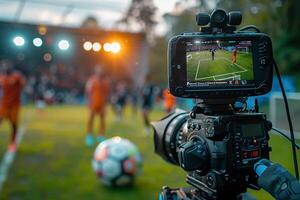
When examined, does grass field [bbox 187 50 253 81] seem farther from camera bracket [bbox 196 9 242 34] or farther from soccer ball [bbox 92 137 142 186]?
soccer ball [bbox 92 137 142 186]

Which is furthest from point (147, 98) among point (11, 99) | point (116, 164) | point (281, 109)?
point (116, 164)

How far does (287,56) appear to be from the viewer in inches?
672

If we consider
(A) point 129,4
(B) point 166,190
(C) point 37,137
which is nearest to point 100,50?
(A) point 129,4

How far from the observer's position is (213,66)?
159cm

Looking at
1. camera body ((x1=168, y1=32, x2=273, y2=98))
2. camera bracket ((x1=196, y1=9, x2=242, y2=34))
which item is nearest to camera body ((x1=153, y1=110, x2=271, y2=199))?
camera body ((x1=168, y1=32, x2=273, y2=98))

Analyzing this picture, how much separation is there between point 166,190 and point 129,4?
1.96 metres

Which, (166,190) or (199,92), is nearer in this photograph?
(199,92)

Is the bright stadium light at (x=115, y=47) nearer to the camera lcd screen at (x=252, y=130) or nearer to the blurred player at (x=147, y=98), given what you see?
the camera lcd screen at (x=252, y=130)

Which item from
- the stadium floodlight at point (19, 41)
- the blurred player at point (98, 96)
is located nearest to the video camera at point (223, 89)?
the stadium floodlight at point (19, 41)

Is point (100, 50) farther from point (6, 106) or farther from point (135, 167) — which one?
point (6, 106)

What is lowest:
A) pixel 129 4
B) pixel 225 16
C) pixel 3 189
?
pixel 3 189

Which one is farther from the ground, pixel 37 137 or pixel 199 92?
pixel 199 92

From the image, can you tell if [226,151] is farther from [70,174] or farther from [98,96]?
[98,96]

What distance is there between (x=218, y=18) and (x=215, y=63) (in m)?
0.18
